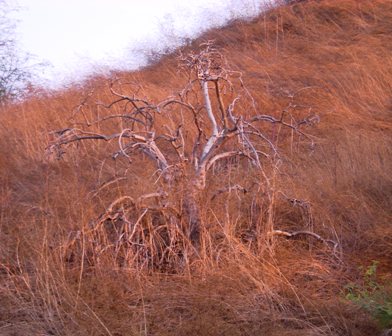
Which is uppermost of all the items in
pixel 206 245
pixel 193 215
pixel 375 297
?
pixel 193 215

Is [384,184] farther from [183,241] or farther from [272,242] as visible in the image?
[183,241]

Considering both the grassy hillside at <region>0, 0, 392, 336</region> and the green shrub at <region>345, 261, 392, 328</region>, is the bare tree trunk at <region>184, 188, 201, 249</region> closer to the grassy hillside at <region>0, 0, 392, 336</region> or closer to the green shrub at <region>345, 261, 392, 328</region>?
the grassy hillside at <region>0, 0, 392, 336</region>

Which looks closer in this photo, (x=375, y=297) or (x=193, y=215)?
(x=375, y=297)

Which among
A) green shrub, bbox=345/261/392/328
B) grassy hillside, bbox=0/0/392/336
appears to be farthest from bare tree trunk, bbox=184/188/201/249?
green shrub, bbox=345/261/392/328

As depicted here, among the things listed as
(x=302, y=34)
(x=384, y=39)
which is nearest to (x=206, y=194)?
(x=384, y=39)

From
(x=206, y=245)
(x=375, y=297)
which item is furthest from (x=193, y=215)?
(x=375, y=297)

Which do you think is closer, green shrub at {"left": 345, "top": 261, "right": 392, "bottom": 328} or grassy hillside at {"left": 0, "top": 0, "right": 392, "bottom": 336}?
green shrub at {"left": 345, "top": 261, "right": 392, "bottom": 328}

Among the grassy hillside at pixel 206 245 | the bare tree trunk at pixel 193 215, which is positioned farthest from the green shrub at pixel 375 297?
the bare tree trunk at pixel 193 215

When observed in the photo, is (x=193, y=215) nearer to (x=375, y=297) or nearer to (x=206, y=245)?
(x=206, y=245)

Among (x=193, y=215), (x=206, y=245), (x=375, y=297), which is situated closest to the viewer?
(x=375, y=297)

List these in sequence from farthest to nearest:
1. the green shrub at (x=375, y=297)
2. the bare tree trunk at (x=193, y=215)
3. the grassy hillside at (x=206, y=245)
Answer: the bare tree trunk at (x=193, y=215) → the grassy hillside at (x=206, y=245) → the green shrub at (x=375, y=297)

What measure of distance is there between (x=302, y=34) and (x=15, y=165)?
7.53 m

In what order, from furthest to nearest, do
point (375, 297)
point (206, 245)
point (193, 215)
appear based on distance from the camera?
point (193, 215)
point (206, 245)
point (375, 297)

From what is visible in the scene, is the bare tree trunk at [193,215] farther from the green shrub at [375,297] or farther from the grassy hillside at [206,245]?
the green shrub at [375,297]
